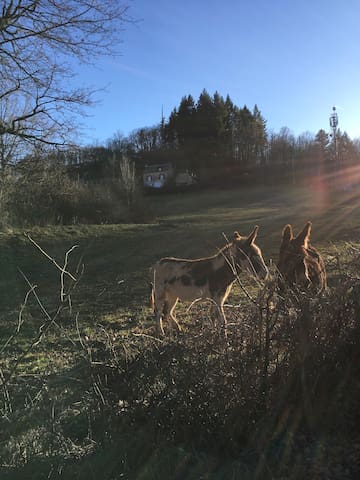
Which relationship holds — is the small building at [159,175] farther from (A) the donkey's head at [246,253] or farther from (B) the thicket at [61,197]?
(A) the donkey's head at [246,253]

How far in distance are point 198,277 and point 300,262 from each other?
170 centimetres

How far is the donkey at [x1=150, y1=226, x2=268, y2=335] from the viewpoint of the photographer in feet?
22.8

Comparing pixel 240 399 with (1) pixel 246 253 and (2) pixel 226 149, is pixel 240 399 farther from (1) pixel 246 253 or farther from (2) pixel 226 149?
(2) pixel 226 149

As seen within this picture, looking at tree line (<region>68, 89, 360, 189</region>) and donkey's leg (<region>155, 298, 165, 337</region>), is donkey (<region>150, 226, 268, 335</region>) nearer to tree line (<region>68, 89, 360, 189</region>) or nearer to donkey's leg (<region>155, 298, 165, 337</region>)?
donkey's leg (<region>155, 298, 165, 337</region>)

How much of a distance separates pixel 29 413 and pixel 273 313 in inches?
101

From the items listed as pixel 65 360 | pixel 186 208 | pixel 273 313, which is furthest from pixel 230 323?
pixel 186 208

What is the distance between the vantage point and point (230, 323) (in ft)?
12.0

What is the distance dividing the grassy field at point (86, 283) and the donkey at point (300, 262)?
373mm

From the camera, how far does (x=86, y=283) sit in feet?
46.1

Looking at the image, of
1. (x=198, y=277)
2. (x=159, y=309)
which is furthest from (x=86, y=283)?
(x=198, y=277)

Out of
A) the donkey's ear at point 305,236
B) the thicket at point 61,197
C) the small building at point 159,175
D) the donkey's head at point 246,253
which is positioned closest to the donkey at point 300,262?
the donkey's ear at point 305,236

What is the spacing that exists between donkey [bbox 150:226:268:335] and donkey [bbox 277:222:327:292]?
0.49m

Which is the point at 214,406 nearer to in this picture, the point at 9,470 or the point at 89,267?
the point at 9,470

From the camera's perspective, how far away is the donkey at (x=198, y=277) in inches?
273
